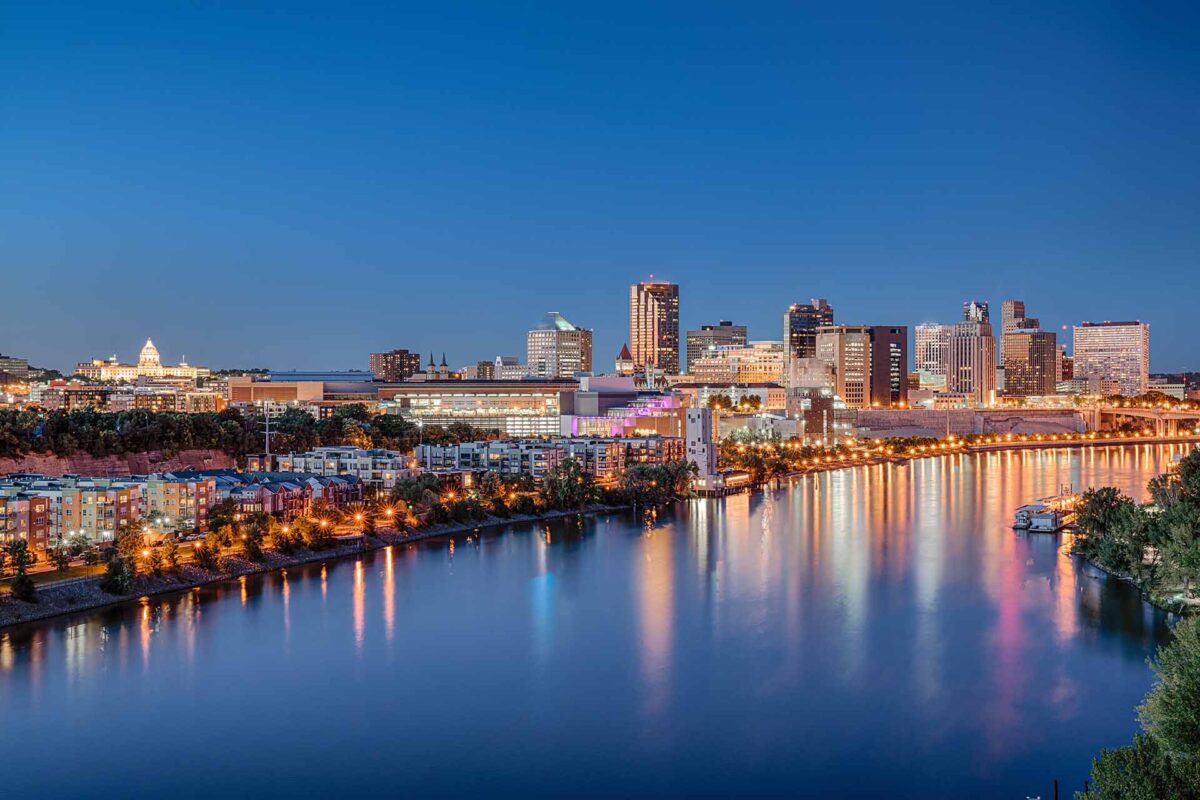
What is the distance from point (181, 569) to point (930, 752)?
18.1 ft

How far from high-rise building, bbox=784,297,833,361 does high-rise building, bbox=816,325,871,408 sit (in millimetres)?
3629

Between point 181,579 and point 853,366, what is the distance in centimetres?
2679

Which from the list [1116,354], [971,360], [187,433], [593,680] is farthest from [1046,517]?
[1116,354]

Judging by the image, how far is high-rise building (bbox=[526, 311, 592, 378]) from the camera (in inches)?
1314

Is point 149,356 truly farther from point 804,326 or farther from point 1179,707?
point 1179,707

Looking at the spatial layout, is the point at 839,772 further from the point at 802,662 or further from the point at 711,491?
the point at 711,491

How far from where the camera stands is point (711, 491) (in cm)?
1517

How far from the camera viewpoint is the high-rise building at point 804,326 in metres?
37.6

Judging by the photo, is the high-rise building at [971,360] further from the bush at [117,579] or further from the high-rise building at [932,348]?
the bush at [117,579]

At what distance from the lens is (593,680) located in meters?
5.95

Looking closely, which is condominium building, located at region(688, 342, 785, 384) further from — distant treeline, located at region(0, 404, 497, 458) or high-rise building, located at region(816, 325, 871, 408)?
distant treeline, located at region(0, 404, 497, 458)

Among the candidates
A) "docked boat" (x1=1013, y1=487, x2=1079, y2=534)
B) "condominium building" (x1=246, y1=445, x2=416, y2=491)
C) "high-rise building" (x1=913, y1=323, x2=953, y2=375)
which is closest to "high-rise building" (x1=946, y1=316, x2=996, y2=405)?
"high-rise building" (x1=913, y1=323, x2=953, y2=375)

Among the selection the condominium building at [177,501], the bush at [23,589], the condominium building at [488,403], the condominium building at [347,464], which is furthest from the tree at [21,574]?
the condominium building at [488,403]

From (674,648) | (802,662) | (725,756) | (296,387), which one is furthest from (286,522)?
(296,387)
